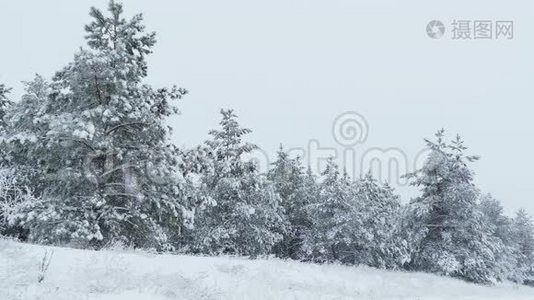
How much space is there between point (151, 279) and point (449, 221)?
23.6m

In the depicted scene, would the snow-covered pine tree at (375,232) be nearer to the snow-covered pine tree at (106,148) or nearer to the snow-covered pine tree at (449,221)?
the snow-covered pine tree at (449,221)

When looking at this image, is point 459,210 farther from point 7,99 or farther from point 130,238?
point 7,99

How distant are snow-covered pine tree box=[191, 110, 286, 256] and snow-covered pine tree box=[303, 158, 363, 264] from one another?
19.9ft

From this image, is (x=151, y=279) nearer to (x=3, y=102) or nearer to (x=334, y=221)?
(x=3, y=102)

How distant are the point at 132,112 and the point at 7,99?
1466cm

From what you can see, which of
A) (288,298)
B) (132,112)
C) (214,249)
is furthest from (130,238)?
(214,249)

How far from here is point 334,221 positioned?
1358 inches

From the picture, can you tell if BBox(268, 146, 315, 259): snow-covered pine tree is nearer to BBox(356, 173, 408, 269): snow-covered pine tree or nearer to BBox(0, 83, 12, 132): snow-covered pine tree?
BBox(356, 173, 408, 269): snow-covered pine tree

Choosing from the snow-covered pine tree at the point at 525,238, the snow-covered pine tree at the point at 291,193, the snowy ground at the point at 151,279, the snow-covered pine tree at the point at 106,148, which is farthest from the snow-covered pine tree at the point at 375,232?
the snow-covered pine tree at the point at 525,238

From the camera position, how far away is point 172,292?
334 inches

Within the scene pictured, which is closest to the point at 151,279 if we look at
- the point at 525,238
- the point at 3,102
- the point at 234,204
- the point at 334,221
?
the point at 234,204

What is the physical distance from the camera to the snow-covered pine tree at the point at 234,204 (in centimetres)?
2838

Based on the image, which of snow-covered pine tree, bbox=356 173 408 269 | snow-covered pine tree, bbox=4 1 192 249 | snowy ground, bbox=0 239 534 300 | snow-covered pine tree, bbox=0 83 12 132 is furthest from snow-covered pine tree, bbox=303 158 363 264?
snow-covered pine tree, bbox=0 83 12 132

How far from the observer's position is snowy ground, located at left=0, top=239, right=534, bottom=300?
7.41 m
